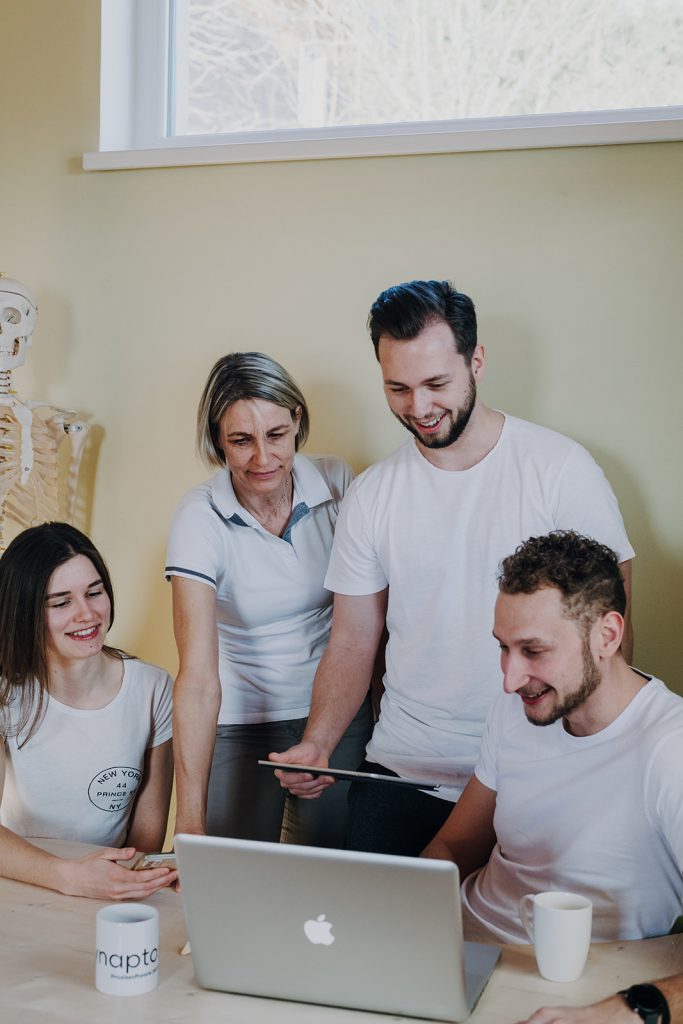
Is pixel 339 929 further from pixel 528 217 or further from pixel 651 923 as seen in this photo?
pixel 528 217

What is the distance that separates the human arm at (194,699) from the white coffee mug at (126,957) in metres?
0.72

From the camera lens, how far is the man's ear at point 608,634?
64.2 inches

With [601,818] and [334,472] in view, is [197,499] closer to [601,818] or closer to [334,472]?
[334,472]

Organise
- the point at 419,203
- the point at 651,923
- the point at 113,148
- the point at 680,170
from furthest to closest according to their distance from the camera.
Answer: the point at 113,148, the point at 419,203, the point at 680,170, the point at 651,923

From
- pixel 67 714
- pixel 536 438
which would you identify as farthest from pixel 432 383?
pixel 67 714

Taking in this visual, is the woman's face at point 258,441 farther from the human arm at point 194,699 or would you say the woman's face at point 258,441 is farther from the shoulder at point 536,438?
the shoulder at point 536,438

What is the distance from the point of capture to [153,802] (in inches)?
87.7

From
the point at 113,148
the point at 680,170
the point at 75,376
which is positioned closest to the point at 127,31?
the point at 113,148

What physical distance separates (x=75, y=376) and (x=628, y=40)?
5.01ft

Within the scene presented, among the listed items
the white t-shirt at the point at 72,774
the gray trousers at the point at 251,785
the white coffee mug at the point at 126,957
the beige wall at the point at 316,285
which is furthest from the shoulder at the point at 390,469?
the white coffee mug at the point at 126,957

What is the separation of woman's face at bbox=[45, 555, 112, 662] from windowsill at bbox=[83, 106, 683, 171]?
1.07 meters

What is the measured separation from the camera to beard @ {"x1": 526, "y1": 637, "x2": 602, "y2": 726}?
5.30ft

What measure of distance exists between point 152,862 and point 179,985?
0.38 meters

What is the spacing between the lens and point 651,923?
1.59 m
